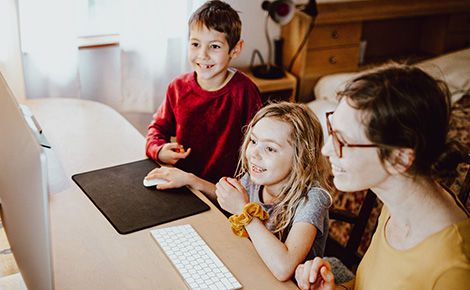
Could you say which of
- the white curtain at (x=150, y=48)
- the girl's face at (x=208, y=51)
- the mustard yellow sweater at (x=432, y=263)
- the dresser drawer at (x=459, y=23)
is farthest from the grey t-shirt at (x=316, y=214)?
the dresser drawer at (x=459, y=23)

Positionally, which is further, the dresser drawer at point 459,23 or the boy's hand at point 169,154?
the dresser drawer at point 459,23

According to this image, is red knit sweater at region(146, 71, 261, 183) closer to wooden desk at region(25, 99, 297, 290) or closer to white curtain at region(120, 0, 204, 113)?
wooden desk at region(25, 99, 297, 290)

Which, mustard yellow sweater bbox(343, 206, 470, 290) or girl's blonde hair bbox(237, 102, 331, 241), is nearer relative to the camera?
mustard yellow sweater bbox(343, 206, 470, 290)

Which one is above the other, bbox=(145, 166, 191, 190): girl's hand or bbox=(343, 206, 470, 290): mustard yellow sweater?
bbox=(343, 206, 470, 290): mustard yellow sweater

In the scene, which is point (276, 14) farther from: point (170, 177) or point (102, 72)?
point (170, 177)

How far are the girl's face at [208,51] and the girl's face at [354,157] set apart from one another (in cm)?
80

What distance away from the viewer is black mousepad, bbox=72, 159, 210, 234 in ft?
4.67

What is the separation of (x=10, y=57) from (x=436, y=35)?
A: 2686mm

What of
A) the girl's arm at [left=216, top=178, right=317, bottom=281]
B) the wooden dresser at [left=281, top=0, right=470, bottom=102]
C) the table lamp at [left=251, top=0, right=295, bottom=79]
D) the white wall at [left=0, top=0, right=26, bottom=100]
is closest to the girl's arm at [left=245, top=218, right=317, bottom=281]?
the girl's arm at [left=216, top=178, right=317, bottom=281]

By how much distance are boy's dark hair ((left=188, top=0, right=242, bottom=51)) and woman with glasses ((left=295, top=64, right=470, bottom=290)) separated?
2.66 feet

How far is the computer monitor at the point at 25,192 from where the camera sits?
2.54 feet

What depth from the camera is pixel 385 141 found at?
3.26 feet

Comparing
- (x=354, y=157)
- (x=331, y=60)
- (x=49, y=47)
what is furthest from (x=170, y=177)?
(x=331, y=60)

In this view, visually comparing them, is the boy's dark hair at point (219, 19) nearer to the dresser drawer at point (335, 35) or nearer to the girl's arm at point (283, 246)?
the girl's arm at point (283, 246)
